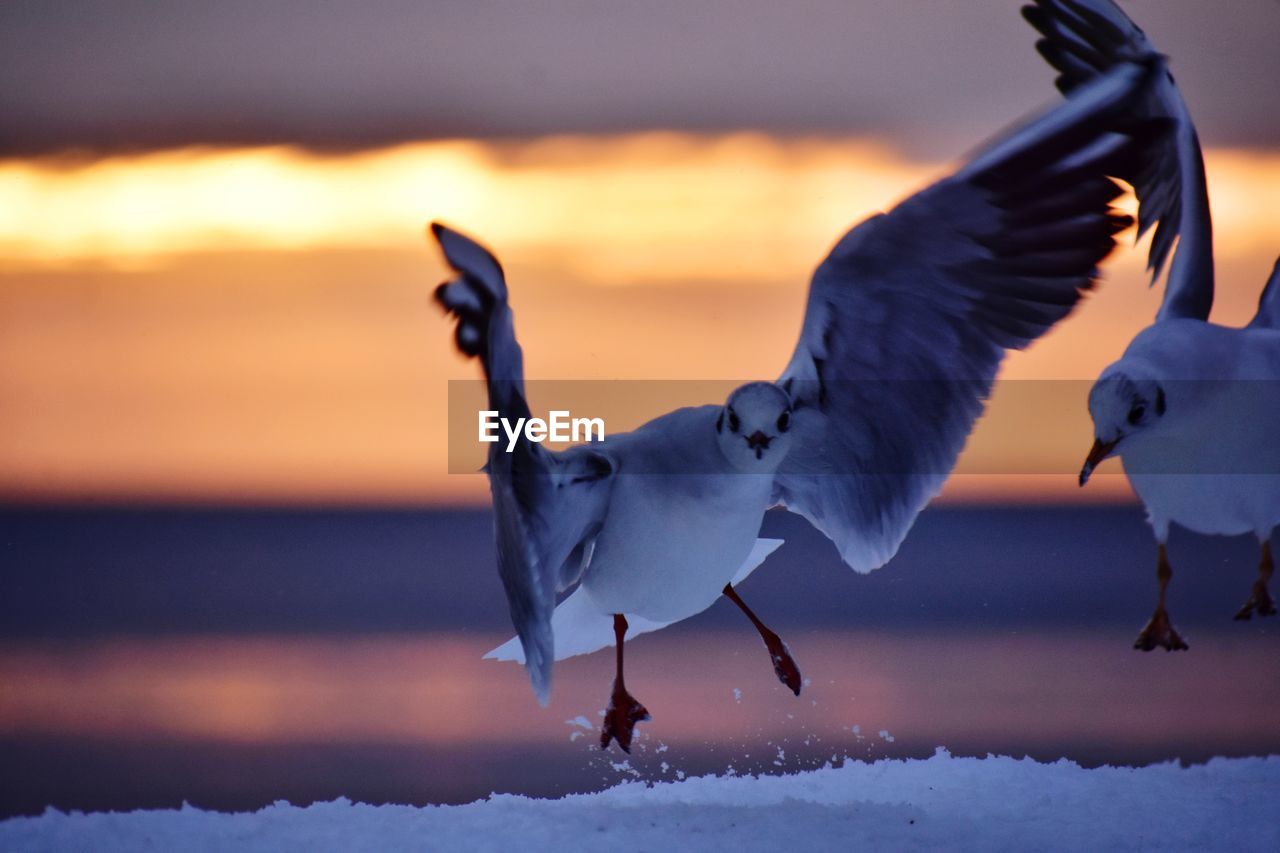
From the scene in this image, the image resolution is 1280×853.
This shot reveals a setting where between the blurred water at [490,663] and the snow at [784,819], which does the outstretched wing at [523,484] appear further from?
the blurred water at [490,663]

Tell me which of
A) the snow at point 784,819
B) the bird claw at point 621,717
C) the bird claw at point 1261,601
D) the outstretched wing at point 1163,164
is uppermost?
the outstretched wing at point 1163,164

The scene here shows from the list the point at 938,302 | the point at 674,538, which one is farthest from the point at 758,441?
the point at 938,302

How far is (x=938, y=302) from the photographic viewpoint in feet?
4.45

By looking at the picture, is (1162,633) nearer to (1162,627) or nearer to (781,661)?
(1162,627)

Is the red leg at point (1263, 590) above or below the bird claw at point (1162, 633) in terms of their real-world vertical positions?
above

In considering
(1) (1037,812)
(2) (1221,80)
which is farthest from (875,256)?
(2) (1221,80)

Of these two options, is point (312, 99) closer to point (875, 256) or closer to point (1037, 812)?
point (875, 256)

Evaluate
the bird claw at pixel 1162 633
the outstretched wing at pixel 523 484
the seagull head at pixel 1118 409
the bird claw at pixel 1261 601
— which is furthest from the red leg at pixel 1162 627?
the outstretched wing at pixel 523 484

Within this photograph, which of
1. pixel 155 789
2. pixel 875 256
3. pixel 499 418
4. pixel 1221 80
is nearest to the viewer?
pixel 499 418

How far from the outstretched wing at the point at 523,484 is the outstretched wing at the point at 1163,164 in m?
0.71

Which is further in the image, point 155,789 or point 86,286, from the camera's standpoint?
point 86,286

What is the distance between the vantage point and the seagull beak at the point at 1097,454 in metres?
1.33

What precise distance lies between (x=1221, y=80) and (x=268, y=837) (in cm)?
161

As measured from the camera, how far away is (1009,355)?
140 centimetres
